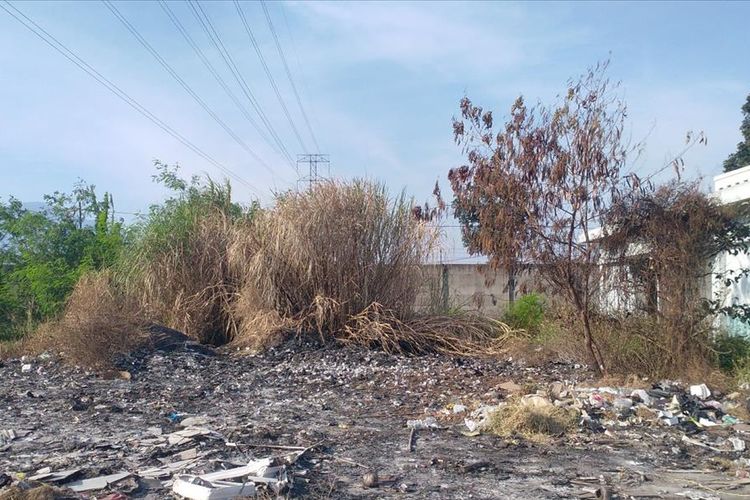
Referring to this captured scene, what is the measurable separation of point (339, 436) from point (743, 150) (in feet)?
74.6

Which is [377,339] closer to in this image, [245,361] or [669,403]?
[245,361]

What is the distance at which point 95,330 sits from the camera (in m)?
11.8

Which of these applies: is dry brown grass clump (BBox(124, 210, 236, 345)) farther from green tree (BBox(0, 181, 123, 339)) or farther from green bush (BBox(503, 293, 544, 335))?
green bush (BBox(503, 293, 544, 335))

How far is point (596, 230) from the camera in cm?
1048

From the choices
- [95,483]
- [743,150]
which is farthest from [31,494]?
[743,150]

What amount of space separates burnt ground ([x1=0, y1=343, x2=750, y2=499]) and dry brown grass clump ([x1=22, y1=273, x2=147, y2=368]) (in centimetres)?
36

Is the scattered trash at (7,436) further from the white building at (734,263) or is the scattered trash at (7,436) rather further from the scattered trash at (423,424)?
the white building at (734,263)

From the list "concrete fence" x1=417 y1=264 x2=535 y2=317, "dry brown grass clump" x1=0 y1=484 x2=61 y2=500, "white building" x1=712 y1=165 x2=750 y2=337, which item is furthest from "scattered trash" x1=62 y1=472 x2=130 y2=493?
"white building" x1=712 y1=165 x2=750 y2=337

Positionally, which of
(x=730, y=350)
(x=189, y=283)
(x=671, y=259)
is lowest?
(x=730, y=350)

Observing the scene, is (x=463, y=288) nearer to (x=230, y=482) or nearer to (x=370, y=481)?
(x=370, y=481)

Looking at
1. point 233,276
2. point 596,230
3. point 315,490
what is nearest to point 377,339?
point 233,276

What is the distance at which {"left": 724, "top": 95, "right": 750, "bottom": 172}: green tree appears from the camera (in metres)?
25.0

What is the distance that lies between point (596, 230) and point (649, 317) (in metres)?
1.45

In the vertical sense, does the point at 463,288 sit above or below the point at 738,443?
above
